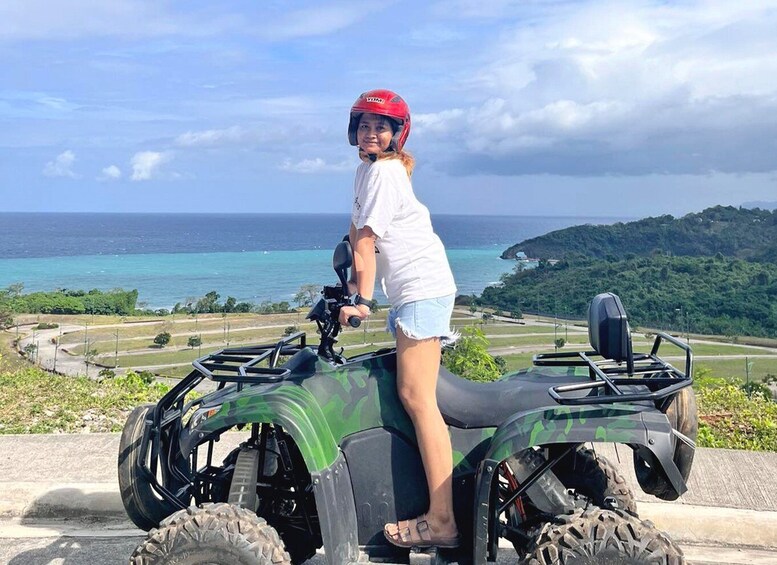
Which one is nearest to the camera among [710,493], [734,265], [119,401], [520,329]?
[710,493]

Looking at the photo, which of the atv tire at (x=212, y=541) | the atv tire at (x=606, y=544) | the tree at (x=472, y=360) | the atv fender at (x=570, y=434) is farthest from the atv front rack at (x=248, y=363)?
the tree at (x=472, y=360)

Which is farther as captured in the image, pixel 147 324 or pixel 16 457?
pixel 147 324

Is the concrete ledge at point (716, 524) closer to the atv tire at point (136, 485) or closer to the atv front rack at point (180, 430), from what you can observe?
the atv front rack at point (180, 430)

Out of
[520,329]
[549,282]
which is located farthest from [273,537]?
[549,282]

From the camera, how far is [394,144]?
3.78m

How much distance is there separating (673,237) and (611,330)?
58.9ft

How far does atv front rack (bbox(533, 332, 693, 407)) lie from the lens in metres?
3.56

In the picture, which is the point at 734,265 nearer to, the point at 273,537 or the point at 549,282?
the point at 549,282

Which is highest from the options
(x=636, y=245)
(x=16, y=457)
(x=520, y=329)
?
(x=636, y=245)

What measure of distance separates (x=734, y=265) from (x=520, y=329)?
666cm

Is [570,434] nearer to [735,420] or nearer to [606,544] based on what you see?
[606,544]

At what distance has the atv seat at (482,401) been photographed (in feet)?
12.4

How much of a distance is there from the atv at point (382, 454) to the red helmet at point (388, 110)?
1.95 ft

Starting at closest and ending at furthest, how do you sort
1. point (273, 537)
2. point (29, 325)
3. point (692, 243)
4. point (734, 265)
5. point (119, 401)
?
point (273, 537) < point (119, 401) < point (734, 265) < point (29, 325) < point (692, 243)
